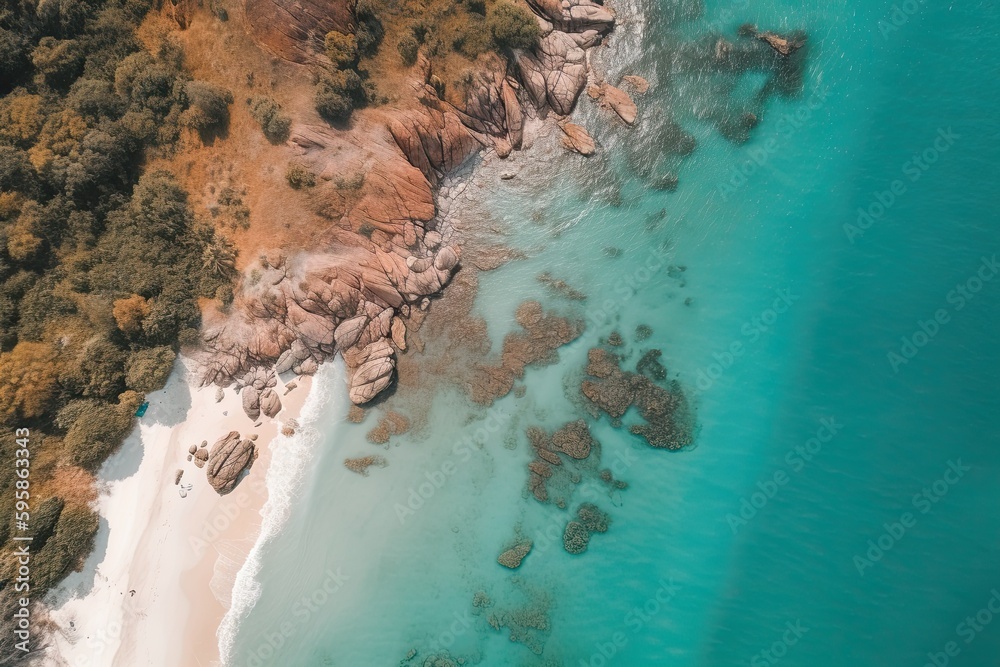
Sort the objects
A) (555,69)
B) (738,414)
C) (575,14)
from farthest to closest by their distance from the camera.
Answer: (555,69)
(575,14)
(738,414)

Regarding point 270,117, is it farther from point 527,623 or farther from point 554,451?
point 527,623

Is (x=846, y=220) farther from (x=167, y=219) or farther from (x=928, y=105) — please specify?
(x=167, y=219)

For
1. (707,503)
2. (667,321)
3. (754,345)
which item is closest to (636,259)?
(667,321)

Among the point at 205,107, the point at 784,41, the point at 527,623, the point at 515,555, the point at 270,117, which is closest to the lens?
the point at 205,107

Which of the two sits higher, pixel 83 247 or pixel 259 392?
pixel 83 247

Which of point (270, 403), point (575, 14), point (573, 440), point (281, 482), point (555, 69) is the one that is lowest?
point (281, 482)

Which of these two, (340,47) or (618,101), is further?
(618,101)

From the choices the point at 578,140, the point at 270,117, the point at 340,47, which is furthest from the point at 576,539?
the point at 340,47
